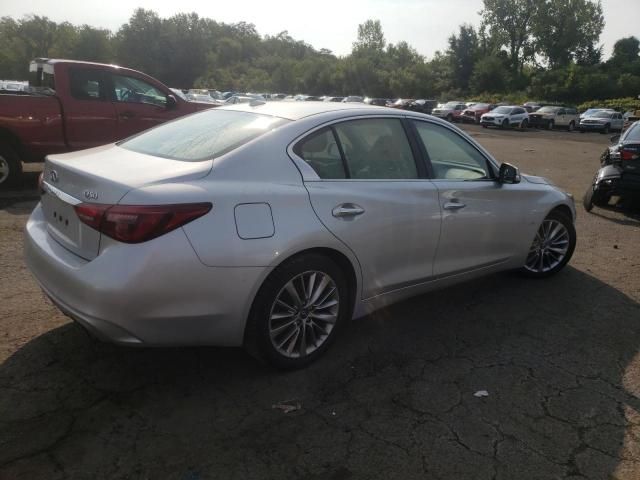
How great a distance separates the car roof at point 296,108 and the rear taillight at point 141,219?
1057 mm

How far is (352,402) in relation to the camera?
Answer: 2865 millimetres

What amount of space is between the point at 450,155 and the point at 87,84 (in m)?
6.27

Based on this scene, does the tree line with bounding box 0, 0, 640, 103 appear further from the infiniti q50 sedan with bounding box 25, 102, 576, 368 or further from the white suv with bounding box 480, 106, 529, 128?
the infiniti q50 sedan with bounding box 25, 102, 576, 368

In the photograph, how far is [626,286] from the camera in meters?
4.82

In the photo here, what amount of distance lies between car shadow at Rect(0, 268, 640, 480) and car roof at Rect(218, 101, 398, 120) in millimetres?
1530

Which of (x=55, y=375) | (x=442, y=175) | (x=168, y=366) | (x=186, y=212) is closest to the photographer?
(x=186, y=212)

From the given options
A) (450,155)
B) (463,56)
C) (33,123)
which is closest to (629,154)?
(450,155)

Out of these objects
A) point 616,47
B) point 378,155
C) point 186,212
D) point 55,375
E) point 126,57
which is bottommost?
point 55,375

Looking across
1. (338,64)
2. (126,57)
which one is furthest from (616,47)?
(126,57)

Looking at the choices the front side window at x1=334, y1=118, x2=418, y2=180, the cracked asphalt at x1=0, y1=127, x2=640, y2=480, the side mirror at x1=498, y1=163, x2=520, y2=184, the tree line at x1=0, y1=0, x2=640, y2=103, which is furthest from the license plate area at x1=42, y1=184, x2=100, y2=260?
the tree line at x1=0, y1=0, x2=640, y2=103

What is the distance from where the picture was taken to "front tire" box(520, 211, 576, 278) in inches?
188

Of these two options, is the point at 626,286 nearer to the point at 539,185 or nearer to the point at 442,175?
the point at 539,185

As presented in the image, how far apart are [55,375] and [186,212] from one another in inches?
51.3

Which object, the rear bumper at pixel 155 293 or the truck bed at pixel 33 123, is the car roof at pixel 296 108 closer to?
the rear bumper at pixel 155 293
